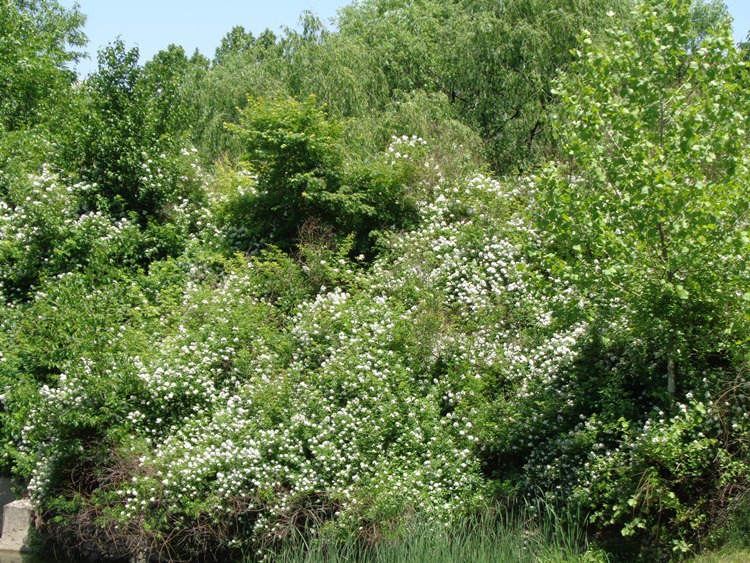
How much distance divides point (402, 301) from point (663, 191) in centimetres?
507

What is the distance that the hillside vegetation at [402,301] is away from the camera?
8039 mm

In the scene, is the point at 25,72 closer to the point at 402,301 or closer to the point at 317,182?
the point at 317,182

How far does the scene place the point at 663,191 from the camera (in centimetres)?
775

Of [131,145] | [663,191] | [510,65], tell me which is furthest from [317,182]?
[663,191]

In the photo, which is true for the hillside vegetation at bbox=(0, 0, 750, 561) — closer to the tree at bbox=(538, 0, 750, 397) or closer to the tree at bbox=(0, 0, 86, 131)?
the tree at bbox=(538, 0, 750, 397)

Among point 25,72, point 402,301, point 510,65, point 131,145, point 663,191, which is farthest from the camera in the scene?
point 25,72

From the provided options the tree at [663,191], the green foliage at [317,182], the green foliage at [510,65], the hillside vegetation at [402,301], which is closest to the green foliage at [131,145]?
the hillside vegetation at [402,301]

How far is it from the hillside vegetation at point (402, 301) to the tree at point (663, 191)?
0.03 m

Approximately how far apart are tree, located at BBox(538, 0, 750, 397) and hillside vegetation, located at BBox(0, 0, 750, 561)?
3cm

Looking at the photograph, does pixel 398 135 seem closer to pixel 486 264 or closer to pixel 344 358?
pixel 486 264

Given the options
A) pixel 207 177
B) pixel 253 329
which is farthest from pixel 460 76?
pixel 253 329

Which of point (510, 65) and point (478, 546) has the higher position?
point (510, 65)

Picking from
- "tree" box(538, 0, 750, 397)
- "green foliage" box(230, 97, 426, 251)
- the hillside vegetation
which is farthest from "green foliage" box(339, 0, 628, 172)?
"tree" box(538, 0, 750, 397)

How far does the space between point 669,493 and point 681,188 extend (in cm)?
286
